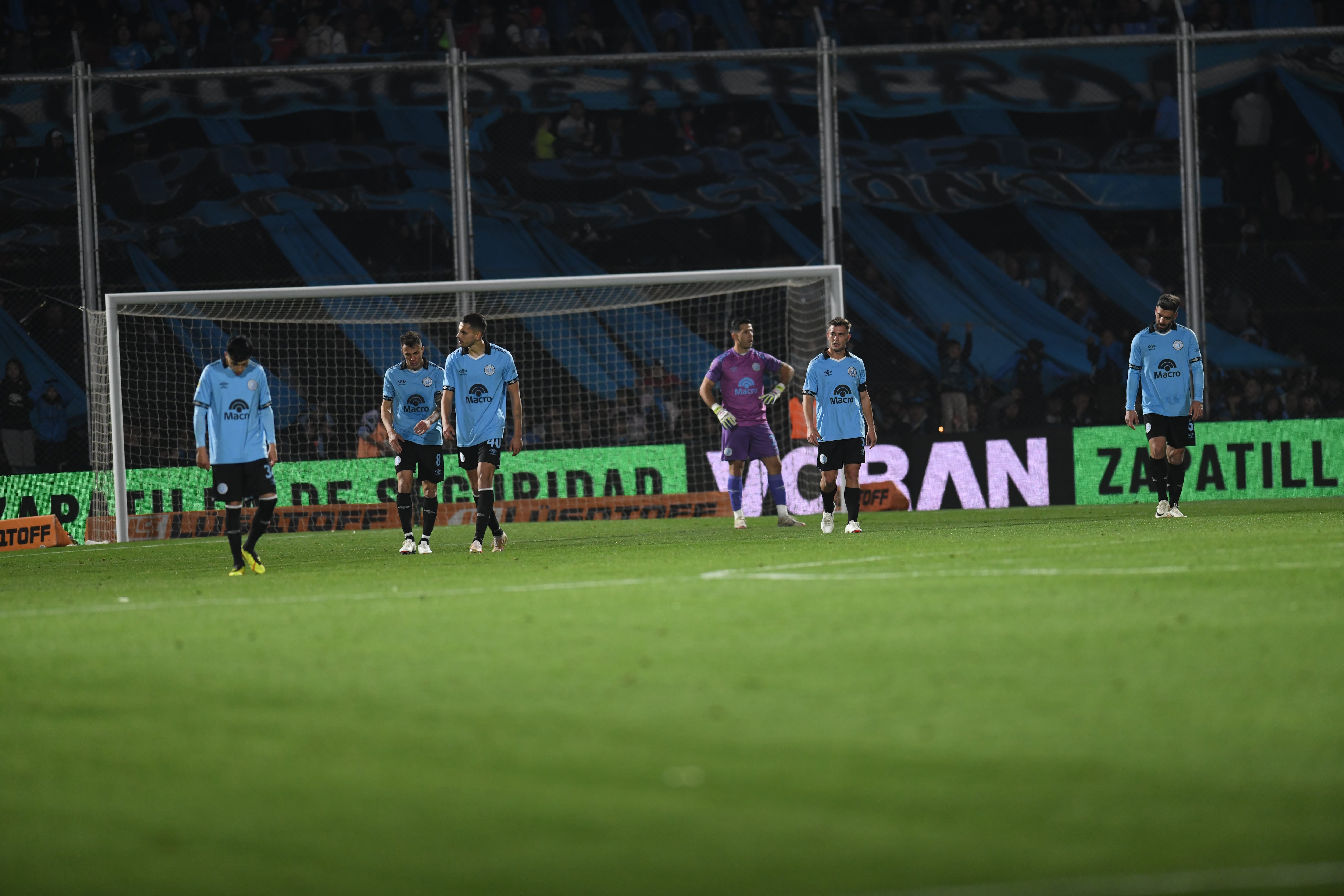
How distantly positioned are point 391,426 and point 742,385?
4117 mm

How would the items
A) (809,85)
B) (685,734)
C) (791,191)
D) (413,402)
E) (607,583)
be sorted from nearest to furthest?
(685,734) → (607,583) → (413,402) → (791,191) → (809,85)

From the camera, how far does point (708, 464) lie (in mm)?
19484

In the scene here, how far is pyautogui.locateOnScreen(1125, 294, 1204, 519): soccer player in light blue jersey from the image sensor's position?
14.5 meters

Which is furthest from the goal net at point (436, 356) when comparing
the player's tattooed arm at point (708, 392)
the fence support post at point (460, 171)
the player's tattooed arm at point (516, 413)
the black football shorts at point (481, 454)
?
the black football shorts at point (481, 454)

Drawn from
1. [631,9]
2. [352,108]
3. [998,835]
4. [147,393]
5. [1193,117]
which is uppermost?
[631,9]

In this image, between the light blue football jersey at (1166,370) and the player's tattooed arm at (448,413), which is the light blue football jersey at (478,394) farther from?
the light blue football jersey at (1166,370)

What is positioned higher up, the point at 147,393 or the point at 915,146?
the point at 915,146

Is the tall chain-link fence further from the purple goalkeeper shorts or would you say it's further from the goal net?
the purple goalkeeper shorts

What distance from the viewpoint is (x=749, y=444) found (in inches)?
630

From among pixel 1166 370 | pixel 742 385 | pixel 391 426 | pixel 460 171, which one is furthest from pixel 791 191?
pixel 391 426

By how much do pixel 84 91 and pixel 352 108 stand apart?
16.6ft

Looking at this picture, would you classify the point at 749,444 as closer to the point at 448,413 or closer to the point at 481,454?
the point at 481,454

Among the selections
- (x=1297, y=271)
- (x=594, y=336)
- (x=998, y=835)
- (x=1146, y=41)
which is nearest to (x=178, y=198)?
(x=594, y=336)

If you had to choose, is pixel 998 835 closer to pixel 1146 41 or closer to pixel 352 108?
pixel 1146 41
